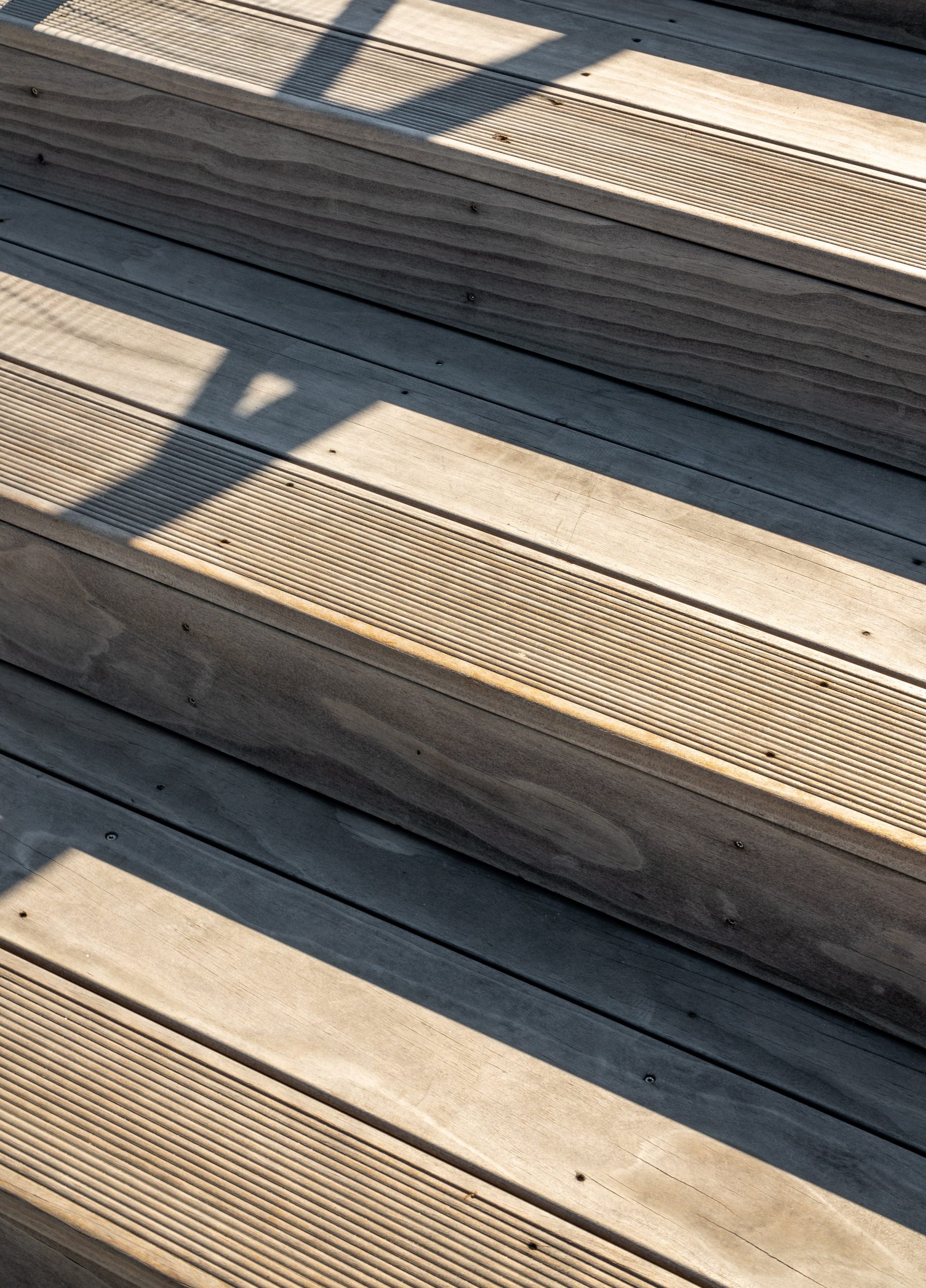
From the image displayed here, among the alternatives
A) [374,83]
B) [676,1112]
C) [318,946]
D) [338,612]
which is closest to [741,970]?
[676,1112]

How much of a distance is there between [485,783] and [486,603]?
0.18 meters

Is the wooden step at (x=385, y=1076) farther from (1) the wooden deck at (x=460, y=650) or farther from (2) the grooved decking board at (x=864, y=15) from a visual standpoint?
(2) the grooved decking board at (x=864, y=15)

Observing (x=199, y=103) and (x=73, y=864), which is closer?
(x=73, y=864)

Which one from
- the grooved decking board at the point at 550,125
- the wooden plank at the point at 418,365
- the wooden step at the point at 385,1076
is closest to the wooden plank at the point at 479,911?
the wooden step at the point at 385,1076

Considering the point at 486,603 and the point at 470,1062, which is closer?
the point at 470,1062

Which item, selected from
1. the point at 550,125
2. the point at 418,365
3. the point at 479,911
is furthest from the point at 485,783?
the point at 550,125

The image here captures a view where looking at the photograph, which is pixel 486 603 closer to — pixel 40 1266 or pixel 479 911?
pixel 479 911

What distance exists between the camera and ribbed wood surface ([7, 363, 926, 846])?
1146mm

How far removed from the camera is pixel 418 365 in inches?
61.1

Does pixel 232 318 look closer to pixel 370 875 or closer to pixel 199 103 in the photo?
pixel 199 103

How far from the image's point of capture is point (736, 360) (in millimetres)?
1485

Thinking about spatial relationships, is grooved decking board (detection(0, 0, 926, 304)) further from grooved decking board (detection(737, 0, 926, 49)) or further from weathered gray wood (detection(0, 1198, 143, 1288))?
weathered gray wood (detection(0, 1198, 143, 1288))

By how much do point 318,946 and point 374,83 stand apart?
1103 mm

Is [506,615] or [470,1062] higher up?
[506,615]
